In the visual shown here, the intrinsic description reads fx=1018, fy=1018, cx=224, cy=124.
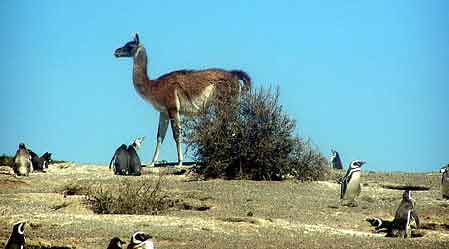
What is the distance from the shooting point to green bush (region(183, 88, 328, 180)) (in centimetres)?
2428

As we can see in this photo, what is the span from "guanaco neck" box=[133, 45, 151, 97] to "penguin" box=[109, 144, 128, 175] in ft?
8.34

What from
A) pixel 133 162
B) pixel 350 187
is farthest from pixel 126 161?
pixel 350 187

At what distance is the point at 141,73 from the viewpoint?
29781mm

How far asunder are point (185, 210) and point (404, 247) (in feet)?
17.7

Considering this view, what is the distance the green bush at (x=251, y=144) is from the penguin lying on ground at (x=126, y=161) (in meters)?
1.69

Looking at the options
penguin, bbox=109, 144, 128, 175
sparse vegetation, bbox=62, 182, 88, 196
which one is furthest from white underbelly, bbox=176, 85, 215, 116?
sparse vegetation, bbox=62, 182, 88, 196

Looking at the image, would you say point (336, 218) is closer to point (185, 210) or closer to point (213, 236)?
point (185, 210)

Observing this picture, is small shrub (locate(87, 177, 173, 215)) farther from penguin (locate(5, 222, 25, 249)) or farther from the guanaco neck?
the guanaco neck

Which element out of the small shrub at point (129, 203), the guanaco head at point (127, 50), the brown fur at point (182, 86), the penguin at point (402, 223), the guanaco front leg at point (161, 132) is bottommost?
the penguin at point (402, 223)

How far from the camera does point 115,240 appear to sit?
1233 cm

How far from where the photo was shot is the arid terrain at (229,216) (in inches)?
567

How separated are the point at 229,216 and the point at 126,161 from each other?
9711 millimetres

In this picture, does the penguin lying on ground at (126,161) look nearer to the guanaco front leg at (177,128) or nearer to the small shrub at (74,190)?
the guanaco front leg at (177,128)

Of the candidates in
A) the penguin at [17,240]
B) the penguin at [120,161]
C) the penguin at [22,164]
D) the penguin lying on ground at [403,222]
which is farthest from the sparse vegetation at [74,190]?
the penguin at [17,240]
